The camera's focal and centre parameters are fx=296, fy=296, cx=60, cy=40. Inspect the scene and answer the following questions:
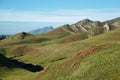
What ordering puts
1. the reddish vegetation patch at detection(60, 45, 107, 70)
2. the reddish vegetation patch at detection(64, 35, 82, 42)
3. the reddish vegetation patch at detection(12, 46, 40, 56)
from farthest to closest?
the reddish vegetation patch at detection(64, 35, 82, 42), the reddish vegetation patch at detection(12, 46, 40, 56), the reddish vegetation patch at detection(60, 45, 107, 70)

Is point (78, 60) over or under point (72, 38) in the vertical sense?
over

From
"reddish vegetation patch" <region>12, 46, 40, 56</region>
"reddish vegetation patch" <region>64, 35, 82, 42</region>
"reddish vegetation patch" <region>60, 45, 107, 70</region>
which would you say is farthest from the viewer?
"reddish vegetation patch" <region>64, 35, 82, 42</region>

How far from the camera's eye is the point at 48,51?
12138 centimetres

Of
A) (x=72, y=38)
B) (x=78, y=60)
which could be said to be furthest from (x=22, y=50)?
(x=78, y=60)

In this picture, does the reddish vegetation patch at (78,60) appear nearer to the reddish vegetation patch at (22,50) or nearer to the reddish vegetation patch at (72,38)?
the reddish vegetation patch at (22,50)

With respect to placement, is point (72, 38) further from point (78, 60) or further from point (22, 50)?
point (78, 60)

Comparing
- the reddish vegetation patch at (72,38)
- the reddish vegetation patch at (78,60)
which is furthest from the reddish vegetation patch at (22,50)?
the reddish vegetation patch at (78,60)

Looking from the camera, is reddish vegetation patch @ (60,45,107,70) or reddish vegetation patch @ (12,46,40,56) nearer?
reddish vegetation patch @ (60,45,107,70)

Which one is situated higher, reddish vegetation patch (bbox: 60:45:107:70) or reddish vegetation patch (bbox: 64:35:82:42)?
reddish vegetation patch (bbox: 60:45:107:70)

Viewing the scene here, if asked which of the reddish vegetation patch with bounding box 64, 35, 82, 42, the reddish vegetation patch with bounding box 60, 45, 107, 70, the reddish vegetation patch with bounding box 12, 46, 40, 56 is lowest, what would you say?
the reddish vegetation patch with bounding box 12, 46, 40, 56

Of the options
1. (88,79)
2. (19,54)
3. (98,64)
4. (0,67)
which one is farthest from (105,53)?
(19,54)

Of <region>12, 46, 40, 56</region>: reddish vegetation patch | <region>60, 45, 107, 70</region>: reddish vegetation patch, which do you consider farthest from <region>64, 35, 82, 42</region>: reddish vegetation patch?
<region>60, 45, 107, 70</region>: reddish vegetation patch

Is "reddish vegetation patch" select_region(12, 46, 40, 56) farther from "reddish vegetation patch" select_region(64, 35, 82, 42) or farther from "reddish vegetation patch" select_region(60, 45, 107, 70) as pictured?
"reddish vegetation patch" select_region(60, 45, 107, 70)

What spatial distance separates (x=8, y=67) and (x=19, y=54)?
5575 cm
